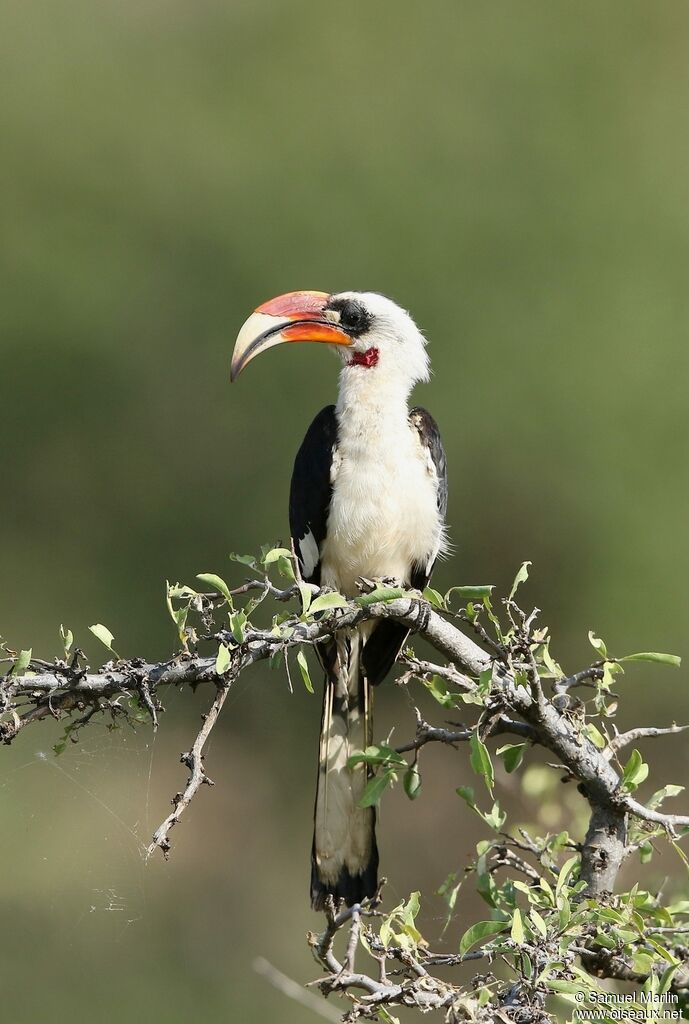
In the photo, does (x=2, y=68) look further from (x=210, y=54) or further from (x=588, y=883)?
(x=588, y=883)

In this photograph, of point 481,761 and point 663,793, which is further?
point 663,793

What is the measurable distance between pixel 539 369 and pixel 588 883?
799cm

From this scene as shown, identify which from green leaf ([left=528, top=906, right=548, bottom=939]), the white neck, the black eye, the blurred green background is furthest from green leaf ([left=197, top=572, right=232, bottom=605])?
the blurred green background

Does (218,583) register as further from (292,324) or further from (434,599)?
(292,324)

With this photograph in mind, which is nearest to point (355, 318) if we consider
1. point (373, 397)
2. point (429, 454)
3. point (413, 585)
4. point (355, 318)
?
point (355, 318)

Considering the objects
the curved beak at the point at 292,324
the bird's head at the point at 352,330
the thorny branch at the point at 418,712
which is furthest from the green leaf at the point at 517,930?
the curved beak at the point at 292,324

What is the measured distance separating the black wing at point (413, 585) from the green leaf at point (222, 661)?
1294 mm

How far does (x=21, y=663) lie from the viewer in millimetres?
2223

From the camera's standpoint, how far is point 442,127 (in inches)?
473

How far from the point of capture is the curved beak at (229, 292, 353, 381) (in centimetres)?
386

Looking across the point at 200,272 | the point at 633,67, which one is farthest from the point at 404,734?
the point at 633,67

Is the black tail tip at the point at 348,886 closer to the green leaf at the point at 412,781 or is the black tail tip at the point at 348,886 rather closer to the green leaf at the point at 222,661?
the green leaf at the point at 412,781

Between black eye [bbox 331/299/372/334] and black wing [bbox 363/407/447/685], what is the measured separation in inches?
12.8

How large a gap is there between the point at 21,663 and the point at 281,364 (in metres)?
8.76
